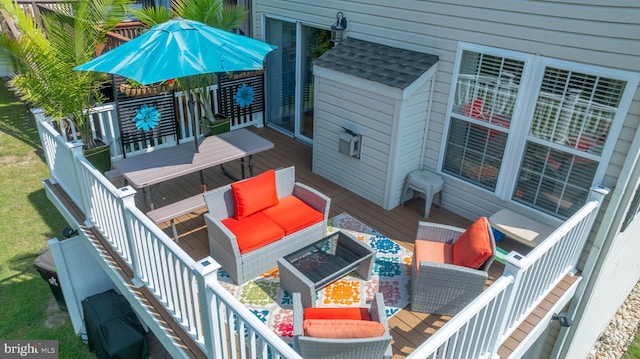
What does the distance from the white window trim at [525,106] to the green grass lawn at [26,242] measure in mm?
6216

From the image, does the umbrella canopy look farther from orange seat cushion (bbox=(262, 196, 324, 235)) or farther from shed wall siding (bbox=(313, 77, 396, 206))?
orange seat cushion (bbox=(262, 196, 324, 235))

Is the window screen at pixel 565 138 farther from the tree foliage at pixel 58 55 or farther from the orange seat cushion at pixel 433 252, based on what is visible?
the tree foliage at pixel 58 55

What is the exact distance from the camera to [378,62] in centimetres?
612

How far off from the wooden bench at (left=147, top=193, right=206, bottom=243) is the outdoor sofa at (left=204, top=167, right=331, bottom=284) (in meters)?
0.39

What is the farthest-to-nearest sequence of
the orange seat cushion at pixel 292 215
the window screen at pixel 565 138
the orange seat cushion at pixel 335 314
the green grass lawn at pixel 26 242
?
the green grass lawn at pixel 26 242 → the orange seat cushion at pixel 292 215 → the window screen at pixel 565 138 → the orange seat cushion at pixel 335 314

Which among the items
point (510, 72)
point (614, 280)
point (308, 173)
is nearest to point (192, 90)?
point (308, 173)

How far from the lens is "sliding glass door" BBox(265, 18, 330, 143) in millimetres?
7906

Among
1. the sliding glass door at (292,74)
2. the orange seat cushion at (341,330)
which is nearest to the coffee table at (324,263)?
the orange seat cushion at (341,330)

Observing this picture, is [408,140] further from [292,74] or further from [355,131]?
[292,74]

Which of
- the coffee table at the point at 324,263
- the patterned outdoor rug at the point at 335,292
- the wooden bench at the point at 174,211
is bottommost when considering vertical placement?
the patterned outdoor rug at the point at 335,292

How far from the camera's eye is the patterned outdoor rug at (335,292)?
14.7ft

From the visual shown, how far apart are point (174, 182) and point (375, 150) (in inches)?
128

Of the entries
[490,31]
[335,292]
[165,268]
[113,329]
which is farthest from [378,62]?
[113,329]

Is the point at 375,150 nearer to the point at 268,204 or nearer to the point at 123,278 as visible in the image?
the point at 268,204
